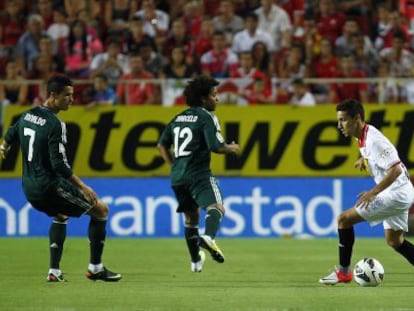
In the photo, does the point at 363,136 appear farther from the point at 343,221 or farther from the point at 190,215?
the point at 190,215

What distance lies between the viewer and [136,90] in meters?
19.2

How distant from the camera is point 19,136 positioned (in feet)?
37.3

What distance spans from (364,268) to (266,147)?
819cm

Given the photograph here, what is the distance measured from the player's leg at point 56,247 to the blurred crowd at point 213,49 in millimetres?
7680

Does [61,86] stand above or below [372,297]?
above

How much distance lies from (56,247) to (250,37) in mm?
9666

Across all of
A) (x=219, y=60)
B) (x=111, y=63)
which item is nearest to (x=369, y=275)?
(x=219, y=60)

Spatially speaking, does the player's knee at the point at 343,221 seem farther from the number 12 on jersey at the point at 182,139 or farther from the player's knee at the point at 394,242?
the number 12 on jersey at the point at 182,139

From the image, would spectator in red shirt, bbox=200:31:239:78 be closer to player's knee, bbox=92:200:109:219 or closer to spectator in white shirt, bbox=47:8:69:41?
spectator in white shirt, bbox=47:8:69:41

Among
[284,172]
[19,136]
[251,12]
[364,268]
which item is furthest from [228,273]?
[251,12]

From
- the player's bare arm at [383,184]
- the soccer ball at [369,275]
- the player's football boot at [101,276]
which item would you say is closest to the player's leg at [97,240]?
the player's football boot at [101,276]

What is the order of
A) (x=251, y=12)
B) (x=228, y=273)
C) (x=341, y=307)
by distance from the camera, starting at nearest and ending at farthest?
(x=341, y=307), (x=228, y=273), (x=251, y=12)

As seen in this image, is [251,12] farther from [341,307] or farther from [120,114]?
[341,307]

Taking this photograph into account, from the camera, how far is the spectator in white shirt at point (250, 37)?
2019 cm
